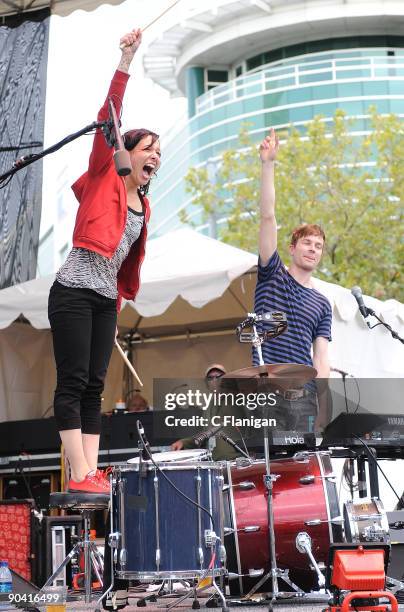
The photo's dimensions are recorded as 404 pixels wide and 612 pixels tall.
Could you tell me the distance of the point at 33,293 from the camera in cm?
906

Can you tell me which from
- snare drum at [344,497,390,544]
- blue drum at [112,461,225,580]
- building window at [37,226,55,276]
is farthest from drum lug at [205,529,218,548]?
building window at [37,226,55,276]

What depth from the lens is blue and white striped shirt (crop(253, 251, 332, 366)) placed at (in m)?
5.15

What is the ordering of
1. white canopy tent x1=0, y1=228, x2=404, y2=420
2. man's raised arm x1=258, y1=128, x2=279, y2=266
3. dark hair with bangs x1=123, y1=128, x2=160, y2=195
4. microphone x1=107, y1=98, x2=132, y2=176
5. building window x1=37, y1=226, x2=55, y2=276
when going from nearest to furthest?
1. microphone x1=107, y1=98, x2=132, y2=176
2. dark hair with bangs x1=123, y1=128, x2=160, y2=195
3. man's raised arm x1=258, y1=128, x2=279, y2=266
4. building window x1=37, y1=226, x2=55, y2=276
5. white canopy tent x1=0, y1=228, x2=404, y2=420

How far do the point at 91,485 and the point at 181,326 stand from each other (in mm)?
7299

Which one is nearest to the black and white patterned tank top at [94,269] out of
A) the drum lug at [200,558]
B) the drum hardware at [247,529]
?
the drum lug at [200,558]

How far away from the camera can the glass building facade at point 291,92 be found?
4644 centimetres

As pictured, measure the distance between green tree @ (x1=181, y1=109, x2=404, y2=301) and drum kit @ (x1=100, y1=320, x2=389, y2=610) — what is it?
60.4 ft

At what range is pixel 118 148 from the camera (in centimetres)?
364

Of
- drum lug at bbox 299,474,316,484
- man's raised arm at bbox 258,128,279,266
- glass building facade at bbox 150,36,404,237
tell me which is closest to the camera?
drum lug at bbox 299,474,316,484

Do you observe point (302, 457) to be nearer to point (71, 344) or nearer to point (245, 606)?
point (245, 606)

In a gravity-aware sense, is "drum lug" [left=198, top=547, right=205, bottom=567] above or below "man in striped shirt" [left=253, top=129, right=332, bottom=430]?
below

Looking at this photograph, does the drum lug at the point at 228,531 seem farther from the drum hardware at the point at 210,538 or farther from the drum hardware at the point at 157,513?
the drum hardware at the point at 157,513

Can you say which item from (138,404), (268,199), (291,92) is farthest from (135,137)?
(291,92)

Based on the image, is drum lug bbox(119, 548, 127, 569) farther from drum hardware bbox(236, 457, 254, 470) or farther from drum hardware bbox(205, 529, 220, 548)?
drum hardware bbox(236, 457, 254, 470)
